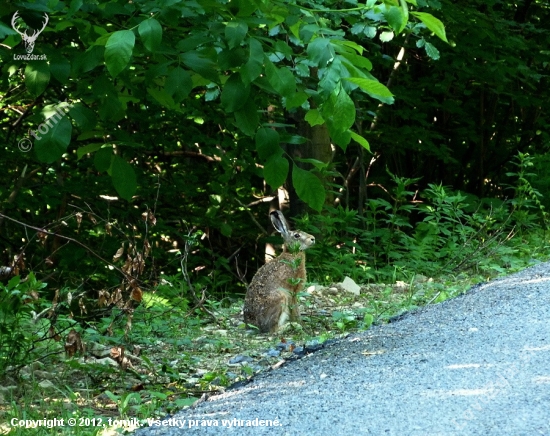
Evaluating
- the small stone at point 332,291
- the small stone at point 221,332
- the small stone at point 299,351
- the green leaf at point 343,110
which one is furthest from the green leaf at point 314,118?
the small stone at point 332,291

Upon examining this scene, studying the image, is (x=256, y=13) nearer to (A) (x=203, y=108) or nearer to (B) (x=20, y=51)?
(B) (x=20, y=51)

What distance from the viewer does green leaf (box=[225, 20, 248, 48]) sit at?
454 centimetres

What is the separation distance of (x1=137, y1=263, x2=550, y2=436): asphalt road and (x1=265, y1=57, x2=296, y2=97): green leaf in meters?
1.60

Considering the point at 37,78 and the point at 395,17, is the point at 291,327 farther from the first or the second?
the point at 395,17

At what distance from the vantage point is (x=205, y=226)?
39.6 ft

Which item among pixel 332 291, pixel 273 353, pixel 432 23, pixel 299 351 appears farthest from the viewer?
pixel 332 291

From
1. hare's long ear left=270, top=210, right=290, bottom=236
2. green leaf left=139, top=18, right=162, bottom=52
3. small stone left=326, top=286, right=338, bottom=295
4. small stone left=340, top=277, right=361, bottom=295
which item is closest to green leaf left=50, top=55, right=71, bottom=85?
green leaf left=139, top=18, right=162, bottom=52

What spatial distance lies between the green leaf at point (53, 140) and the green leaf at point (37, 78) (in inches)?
7.4

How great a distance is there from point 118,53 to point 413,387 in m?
2.21

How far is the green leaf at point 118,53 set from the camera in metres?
4.15

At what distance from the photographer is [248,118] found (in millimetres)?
4938

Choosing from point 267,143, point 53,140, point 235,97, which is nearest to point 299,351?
point 267,143

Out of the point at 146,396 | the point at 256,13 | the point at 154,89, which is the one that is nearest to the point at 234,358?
the point at 146,396

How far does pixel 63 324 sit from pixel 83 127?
2.26 metres
